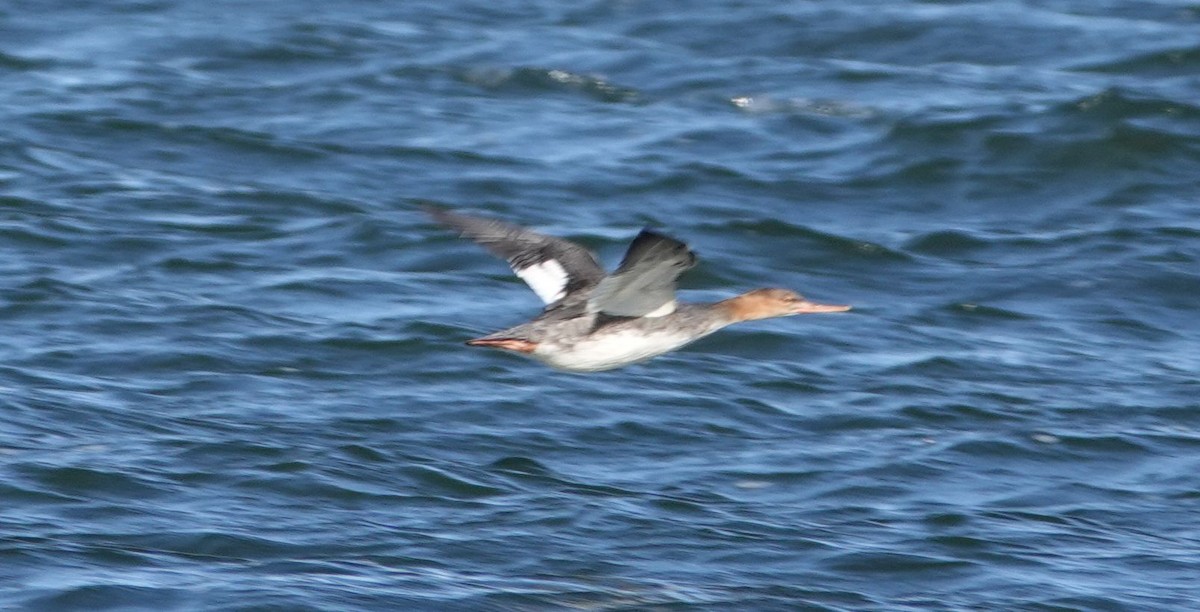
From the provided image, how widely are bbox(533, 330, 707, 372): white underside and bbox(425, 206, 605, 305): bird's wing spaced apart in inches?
16.6

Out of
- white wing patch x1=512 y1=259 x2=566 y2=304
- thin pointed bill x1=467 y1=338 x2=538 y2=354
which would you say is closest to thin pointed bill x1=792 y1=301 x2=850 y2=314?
white wing patch x1=512 y1=259 x2=566 y2=304

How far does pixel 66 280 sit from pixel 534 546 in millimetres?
4381

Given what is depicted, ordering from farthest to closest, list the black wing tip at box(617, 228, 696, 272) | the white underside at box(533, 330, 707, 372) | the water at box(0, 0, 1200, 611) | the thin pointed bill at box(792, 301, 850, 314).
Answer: the thin pointed bill at box(792, 301, 850, 314), the water at box(0, 0, 1200, 611), the white underside at box(533, 330, 707, 372), the black wing tip at box(617, 228, 696, 272)

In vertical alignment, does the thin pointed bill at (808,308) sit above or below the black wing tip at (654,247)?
above

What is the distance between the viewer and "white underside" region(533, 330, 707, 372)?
740cm

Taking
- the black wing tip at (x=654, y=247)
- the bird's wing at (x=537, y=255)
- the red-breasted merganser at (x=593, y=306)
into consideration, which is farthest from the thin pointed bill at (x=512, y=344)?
the black wing tip at (x=654, y=247)

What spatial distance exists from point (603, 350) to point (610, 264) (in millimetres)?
3736

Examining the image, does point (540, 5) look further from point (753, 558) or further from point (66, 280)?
point (753, 558)

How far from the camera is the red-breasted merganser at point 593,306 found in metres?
7.03

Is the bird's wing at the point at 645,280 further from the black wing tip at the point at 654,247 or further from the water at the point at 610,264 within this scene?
the water at the point at 610,264

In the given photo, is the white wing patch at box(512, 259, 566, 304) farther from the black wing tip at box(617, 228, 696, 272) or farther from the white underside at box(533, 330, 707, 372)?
the black wing tip at box(617, 228, 696, 272)

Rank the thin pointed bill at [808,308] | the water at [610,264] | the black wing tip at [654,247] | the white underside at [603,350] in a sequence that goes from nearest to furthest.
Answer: the black wing tip at [654,247] → the white underside at [603,350] → the water at [610,264] → the thin pointed bill at [808,308]

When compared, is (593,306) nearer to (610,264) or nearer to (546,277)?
(546,277)

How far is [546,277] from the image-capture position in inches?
314
